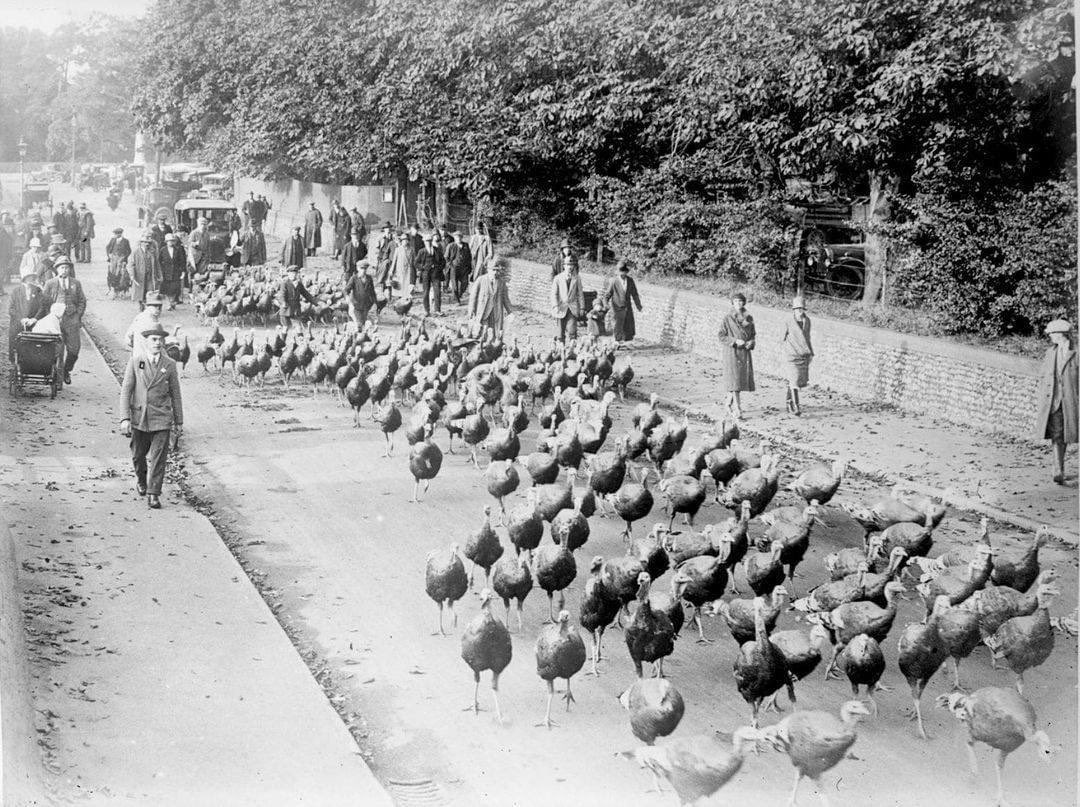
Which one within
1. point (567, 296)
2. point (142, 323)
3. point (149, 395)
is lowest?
point (149, 395)

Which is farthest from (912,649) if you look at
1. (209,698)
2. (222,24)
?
(222,24)

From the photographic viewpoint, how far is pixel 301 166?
4394 cm

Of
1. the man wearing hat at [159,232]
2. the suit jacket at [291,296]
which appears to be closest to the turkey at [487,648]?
the suit jacket at [291,296]

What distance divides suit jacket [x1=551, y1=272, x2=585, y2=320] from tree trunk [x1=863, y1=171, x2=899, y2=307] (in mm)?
4753

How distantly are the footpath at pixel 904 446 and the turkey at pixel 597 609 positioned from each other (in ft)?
16.9

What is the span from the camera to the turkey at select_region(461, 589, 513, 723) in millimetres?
7234

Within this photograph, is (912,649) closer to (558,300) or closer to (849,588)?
(849,588)

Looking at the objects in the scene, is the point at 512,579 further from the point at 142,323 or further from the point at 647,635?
the point at 142,323

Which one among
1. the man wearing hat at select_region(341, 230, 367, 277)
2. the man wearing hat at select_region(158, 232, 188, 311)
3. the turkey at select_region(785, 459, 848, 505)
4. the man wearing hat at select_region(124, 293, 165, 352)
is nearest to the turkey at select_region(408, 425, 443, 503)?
the man wearing hat at select_region(124, 293, 165, 352)

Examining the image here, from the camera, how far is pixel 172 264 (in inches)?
994

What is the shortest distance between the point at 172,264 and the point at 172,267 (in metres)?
0.06

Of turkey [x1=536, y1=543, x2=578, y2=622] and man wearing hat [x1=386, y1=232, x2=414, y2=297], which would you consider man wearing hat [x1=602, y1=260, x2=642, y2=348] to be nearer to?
man wearing hat [x1=386, y1=232, x2=414, y2=297]

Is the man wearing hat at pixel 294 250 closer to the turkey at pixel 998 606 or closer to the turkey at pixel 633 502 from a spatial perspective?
the turkey at pixel 633 502

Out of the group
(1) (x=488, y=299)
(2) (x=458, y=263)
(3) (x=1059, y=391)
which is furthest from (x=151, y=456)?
(2) (x=458, y=263)
